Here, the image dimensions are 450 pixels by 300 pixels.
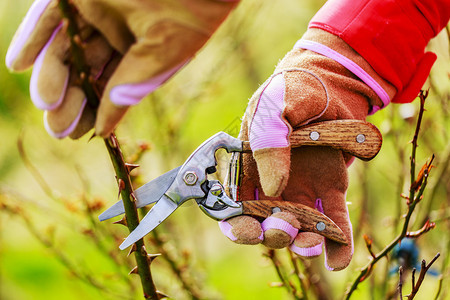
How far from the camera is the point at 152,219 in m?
0.98

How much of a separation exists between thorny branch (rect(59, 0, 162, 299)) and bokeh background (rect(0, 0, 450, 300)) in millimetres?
304

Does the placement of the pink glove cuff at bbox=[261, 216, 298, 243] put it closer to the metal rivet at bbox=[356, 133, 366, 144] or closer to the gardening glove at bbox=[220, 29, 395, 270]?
the gardening glove at bbox=[220, 29, 395, 270]

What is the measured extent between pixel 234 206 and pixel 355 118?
334 mm

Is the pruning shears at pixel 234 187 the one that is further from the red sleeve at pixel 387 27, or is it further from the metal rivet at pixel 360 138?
the red sleeve at pixel 387 27

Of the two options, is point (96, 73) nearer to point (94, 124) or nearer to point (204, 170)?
point (94, 124)

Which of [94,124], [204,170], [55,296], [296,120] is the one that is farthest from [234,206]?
[55,296]

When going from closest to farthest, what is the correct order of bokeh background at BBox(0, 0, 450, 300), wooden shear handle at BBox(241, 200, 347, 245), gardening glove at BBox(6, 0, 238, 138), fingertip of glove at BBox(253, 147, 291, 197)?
A: gardening glove at BBox(6, 0, 238, 138) < fingertip of glove at BBox(253, 147, 291, 197) < wooden shear handle at BBox(241, 200, 347, 245) < bokeh background at BBox(0, 0, 450, 300)

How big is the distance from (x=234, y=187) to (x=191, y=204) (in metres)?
0.17

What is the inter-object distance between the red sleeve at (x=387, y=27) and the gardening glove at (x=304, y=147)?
0.02 meters

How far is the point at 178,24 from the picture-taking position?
→ 771 mm

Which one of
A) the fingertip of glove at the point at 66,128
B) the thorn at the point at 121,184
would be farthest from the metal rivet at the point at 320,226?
the fingertip of glove at the point at 66,128

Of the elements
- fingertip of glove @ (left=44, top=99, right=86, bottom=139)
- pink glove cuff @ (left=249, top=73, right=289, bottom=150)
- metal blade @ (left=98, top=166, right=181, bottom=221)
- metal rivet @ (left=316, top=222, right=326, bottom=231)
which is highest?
fingertip of glove @ (left=44, top=99, right=86, bottom=139)

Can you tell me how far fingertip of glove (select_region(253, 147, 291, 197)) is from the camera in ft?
2.91

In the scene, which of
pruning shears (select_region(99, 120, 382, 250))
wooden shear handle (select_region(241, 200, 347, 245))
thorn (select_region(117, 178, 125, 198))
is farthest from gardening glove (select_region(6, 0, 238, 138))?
wooden shear handle (select_region(241, 200, 347, 245))
